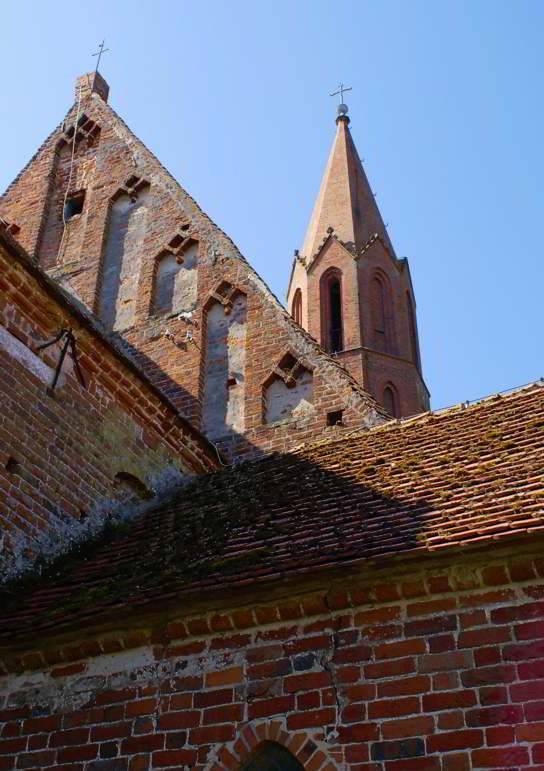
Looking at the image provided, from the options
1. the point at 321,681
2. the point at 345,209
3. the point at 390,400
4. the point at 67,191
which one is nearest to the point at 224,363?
the point at 67,191

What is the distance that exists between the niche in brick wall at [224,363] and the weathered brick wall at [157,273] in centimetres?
3

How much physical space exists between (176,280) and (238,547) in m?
7.09

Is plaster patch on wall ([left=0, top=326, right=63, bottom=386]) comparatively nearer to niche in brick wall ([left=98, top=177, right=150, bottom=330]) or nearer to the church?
the church

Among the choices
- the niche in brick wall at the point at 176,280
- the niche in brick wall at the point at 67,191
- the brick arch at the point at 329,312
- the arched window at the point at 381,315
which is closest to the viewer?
the niche in brick wall at the point at 176,280

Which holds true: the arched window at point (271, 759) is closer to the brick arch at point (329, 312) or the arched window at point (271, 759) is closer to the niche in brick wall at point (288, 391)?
the niche in brick wall at point (288, 391)

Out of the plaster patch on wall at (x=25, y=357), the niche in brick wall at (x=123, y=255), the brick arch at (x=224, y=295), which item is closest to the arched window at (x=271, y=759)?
the plaster patch on wall at (x=25, y=357)

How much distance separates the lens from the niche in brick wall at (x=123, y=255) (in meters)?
13.1

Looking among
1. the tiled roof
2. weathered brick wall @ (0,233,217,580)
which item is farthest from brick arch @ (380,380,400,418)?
the tiled roof

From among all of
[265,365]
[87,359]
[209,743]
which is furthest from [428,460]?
[265,365]

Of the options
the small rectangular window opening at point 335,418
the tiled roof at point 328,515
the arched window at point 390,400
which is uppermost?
the arched window at point 390,400

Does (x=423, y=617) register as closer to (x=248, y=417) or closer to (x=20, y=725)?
(x=20, y=725)

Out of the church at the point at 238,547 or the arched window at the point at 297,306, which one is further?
the arched window at the point at 297,306

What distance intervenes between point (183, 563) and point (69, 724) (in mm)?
1343

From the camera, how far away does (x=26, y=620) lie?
6547mm
